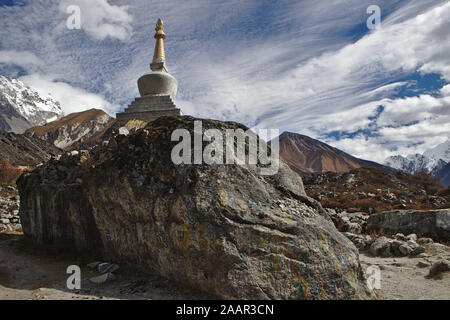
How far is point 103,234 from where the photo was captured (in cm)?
634

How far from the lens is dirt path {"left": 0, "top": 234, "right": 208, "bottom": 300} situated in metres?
4.64

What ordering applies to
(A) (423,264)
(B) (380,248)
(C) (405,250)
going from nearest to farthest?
(A) (423,264), (C) (405,250), (B) (380,248)

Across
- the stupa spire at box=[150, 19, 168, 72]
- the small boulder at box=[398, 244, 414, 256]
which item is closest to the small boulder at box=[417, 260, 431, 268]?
the small boulder at box=[398, 244, 414, 256]

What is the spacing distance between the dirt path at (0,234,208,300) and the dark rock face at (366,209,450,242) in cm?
849

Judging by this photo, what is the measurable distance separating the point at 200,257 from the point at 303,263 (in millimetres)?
1719

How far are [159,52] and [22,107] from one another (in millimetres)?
162380

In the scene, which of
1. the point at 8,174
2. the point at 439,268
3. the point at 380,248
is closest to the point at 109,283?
the point at 439,268

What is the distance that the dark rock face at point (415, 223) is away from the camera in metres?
8.82

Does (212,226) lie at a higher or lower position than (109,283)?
higher

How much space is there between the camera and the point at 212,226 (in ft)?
15.0

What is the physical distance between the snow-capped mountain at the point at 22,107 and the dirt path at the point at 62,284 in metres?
131

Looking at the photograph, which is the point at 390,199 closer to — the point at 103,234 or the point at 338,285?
the point at 338,285

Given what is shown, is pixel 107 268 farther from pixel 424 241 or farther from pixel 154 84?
pixel 154 84

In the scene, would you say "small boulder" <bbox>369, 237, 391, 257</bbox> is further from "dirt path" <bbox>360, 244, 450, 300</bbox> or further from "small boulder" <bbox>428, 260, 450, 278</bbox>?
"small boulder" <bbox>428, 260, 450, 278</bbox>
